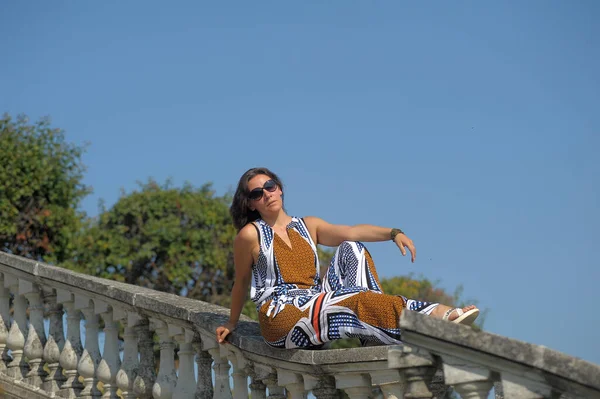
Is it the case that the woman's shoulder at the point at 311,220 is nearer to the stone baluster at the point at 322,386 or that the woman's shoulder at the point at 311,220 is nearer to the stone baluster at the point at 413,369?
the stone baluster at the point at 322,386

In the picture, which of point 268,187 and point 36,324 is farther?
point 36,324

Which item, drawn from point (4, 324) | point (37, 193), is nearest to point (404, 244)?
point (4, 324)

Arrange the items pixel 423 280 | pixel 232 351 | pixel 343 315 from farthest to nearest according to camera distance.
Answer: pixel 423 280 < pixel 232 351 < pixel 343 315

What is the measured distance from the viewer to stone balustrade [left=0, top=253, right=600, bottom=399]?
321cm

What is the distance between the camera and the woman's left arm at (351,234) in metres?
5.21

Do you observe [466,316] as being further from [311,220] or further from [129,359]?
[129,359]

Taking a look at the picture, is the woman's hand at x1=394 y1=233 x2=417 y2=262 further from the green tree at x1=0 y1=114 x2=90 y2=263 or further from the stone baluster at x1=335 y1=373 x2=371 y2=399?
the green tree at x1=0 y1=114 x2=90 y2=263

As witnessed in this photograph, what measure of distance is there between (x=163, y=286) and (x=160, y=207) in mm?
1607

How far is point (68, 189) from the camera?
15539mm

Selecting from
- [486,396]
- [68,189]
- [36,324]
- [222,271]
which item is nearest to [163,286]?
[222,271]

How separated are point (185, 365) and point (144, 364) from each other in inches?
15.6

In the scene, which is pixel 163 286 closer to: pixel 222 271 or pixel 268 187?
pixel 222 271

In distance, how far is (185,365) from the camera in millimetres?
5613

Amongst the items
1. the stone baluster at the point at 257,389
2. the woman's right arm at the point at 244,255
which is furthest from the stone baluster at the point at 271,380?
the woman's right arm at the point at 244,255
